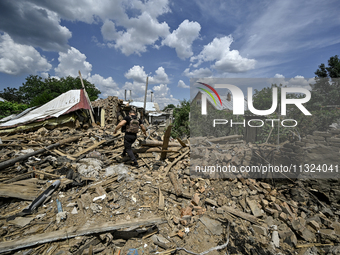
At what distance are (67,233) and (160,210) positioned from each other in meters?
1.92

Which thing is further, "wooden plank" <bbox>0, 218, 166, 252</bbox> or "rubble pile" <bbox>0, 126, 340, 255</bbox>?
"rubble pile" <bbox>0, 126, 340, 255</bbox>

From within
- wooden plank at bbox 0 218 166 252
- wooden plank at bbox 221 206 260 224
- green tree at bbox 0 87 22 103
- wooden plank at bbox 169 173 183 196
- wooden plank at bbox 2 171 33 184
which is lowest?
wooden plank at bbox 221 206 260 224

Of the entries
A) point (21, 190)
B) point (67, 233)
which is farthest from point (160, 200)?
point (21, 190)

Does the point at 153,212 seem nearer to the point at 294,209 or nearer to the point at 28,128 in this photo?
the point at 294,209

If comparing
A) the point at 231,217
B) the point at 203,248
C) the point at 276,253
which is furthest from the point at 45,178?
the point at 276,253

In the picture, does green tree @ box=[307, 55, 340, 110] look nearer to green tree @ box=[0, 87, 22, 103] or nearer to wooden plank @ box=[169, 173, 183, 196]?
wooden plank @ box=[169, 173, 183, 196]

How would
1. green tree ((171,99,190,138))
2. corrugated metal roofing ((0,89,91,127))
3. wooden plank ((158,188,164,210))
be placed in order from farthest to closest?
1. green tree ((171,99,190,138))
2. corrugated metal roofing ((0,89,91,127))
3. wooden plank ((158,188,164,210))

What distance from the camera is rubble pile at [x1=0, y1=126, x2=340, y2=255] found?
2858 mm

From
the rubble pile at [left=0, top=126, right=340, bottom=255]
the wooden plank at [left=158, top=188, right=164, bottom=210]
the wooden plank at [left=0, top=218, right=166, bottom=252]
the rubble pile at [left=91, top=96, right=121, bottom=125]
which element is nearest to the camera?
the wooden plank at [left=0, top=218, right=166, bottom=252]

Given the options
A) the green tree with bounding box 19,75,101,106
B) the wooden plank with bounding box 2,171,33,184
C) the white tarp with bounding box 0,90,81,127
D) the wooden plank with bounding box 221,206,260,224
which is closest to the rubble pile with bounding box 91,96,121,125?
the white tarp with bounding box 0,90,81,127

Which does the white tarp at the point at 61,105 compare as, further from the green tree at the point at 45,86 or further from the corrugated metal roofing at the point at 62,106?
the green tree at the point at 45,86

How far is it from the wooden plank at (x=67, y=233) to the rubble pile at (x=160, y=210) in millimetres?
16

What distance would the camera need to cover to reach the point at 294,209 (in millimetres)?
3811

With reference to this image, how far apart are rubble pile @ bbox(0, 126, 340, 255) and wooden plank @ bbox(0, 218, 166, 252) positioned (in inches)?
0.6
